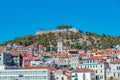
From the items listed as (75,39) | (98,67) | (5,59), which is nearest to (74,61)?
(98,67)

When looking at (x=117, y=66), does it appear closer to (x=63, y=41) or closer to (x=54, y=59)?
(x=54, y=59)

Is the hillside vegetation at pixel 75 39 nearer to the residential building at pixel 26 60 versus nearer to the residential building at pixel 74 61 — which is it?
the residential building at pixel 26 60

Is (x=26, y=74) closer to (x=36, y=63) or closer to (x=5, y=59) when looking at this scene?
(x=36, y=63)

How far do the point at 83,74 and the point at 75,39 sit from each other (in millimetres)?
56601

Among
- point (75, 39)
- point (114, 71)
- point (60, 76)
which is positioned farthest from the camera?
point (75, 39)

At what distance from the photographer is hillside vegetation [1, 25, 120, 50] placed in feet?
399

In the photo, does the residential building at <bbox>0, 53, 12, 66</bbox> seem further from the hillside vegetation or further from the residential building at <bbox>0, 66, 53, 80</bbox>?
the hillside vegetation

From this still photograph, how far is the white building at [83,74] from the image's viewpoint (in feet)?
234

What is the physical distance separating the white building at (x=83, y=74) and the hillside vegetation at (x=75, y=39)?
152ft

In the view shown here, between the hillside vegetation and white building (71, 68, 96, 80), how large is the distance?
152ft

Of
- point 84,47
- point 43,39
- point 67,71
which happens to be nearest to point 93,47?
point 84,47

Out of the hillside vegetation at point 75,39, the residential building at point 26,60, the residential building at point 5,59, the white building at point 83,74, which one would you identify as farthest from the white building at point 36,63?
the hillside vegetation at point 75,39

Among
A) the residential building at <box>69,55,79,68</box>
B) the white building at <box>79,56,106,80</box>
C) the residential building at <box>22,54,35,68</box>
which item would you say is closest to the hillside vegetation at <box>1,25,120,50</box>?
the residential building at <box>22,54,35,68</box>

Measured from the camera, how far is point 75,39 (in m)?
128
